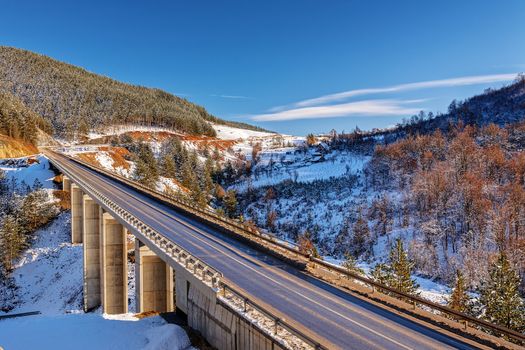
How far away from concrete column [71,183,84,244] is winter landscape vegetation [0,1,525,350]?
144 centimetres

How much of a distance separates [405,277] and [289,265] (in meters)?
15.1

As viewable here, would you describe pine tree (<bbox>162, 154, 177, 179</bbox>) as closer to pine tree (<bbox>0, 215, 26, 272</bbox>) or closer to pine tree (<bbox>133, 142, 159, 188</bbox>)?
pine tree (<bbox>133, 142, 159, 188</bbox>)

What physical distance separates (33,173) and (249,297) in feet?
279

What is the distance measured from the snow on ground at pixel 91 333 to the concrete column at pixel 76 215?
2996 centimetres

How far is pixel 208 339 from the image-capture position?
16.9 meters

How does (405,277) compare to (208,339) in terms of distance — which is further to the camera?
(405,277)

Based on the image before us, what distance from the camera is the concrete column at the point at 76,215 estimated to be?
59031 millimetres

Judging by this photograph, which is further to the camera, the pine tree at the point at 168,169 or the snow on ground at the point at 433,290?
the pine tree at the point at 168,169

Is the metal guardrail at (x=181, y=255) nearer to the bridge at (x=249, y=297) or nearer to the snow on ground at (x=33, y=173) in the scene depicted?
the bridge at (x=249, y=297)

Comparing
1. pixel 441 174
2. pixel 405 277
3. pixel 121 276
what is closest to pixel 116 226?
pixel 121 276

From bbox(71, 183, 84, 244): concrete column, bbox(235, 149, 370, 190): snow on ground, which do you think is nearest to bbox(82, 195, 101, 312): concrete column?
bbox(71, 183, 84, 244): concrete column

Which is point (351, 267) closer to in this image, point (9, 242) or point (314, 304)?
point (314, 304)

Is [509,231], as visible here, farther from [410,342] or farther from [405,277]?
[410,342]

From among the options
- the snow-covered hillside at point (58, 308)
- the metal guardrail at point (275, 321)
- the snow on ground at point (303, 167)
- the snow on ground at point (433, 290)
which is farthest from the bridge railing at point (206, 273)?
the snow on ground at point (303, 167)
